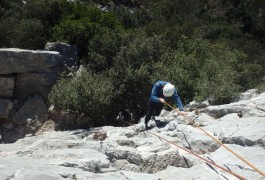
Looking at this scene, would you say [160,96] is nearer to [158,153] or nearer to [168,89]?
[168,89]

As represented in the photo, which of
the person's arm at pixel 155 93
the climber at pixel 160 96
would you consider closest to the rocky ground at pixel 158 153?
the climber at pixel 160 96

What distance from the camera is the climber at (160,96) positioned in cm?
1021

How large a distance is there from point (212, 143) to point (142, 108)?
321 inches

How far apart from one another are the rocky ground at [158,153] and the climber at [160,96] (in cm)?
47

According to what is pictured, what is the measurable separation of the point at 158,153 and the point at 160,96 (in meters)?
2.78

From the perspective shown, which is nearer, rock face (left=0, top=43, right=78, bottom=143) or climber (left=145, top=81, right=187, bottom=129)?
climber (left=145, top=81, right=187, bottom=129)

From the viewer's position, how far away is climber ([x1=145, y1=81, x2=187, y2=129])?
1021 centimetres

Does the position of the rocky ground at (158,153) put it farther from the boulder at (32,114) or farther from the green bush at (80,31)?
the green bush at (80,31)

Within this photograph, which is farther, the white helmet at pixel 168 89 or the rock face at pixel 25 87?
the rock face at pixel 25 87

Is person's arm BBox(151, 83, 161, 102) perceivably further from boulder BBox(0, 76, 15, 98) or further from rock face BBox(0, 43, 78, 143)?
boulder BBox(0, 76, 15, 98)

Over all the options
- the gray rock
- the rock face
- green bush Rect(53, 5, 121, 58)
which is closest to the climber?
the rock face

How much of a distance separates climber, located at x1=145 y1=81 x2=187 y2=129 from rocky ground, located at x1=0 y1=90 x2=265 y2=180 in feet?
1.55

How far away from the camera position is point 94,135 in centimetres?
1148

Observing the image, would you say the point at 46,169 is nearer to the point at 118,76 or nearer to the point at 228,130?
the point at 228,130
